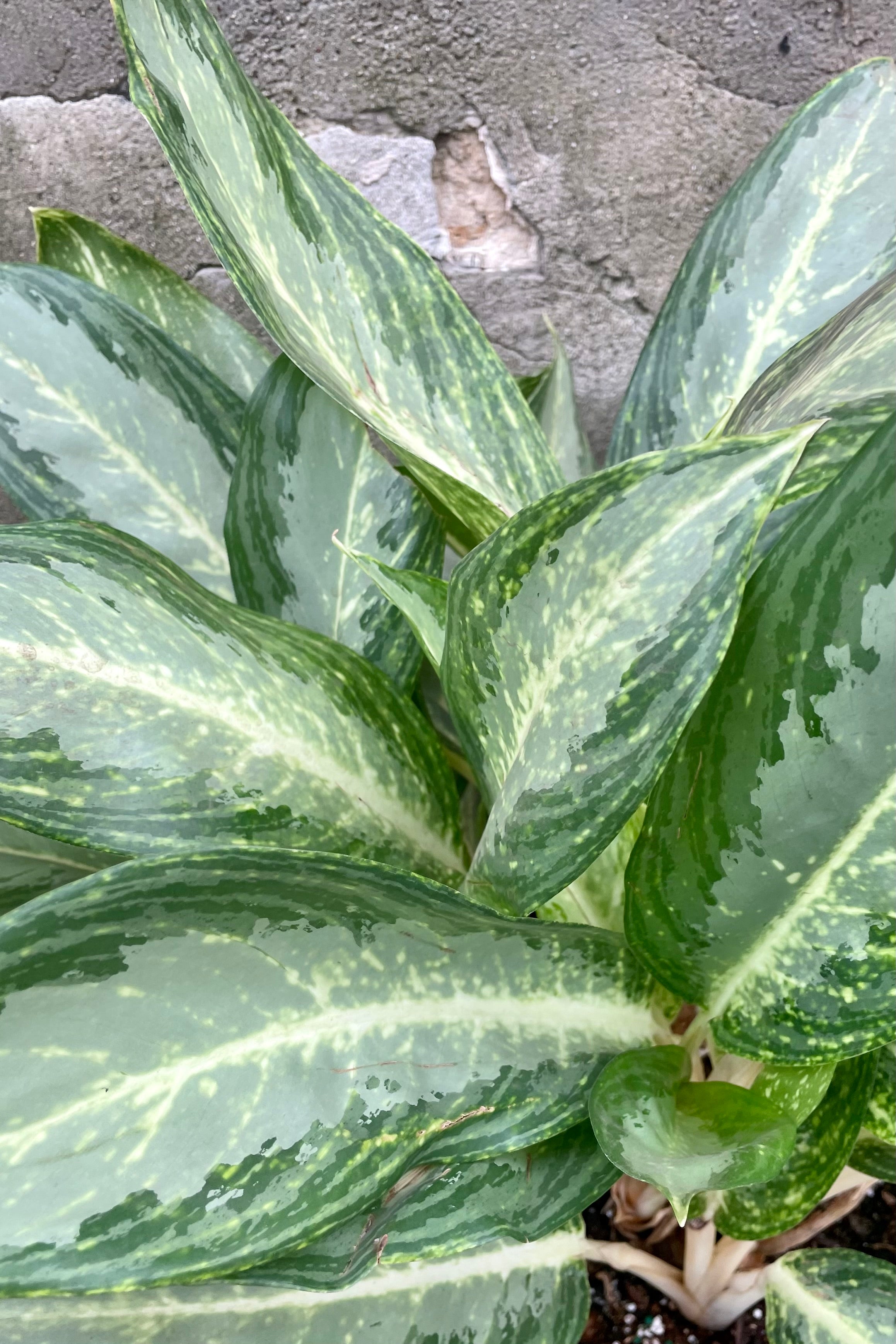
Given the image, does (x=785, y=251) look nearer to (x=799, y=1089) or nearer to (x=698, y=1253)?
(x=799, y=1089)

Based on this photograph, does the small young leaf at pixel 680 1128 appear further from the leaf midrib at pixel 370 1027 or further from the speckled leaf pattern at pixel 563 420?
the speckled leaf pattern at pixel 563 420

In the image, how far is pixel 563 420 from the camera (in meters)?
0.67

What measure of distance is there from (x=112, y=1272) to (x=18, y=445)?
39 centimetres

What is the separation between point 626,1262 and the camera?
522 millimetres

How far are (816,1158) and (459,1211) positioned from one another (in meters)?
0.16

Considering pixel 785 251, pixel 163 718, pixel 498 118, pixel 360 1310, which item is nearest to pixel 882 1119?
pixel 360 1310

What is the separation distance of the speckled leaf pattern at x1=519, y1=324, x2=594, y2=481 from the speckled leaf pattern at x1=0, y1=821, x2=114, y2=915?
387 mm

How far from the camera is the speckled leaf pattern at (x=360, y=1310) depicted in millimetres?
A: 371

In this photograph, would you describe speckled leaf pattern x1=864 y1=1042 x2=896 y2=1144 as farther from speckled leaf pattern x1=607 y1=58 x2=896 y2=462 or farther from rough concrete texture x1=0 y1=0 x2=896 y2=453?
rough concrete texture x1=0 y1=0 x2=896 y2=453

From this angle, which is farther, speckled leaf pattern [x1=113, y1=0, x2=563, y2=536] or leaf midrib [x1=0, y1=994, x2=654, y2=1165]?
speckled leaf pattern [x1=113, y1=0, x2=563, y2=536]

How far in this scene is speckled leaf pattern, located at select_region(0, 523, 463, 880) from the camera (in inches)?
12.9

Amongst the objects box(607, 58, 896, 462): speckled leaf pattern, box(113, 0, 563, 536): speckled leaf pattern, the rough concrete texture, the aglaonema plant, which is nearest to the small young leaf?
the aglaonema plant

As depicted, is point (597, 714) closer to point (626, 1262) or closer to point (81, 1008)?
point (81, 1008)

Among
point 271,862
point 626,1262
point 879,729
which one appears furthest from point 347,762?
point 626,1262
